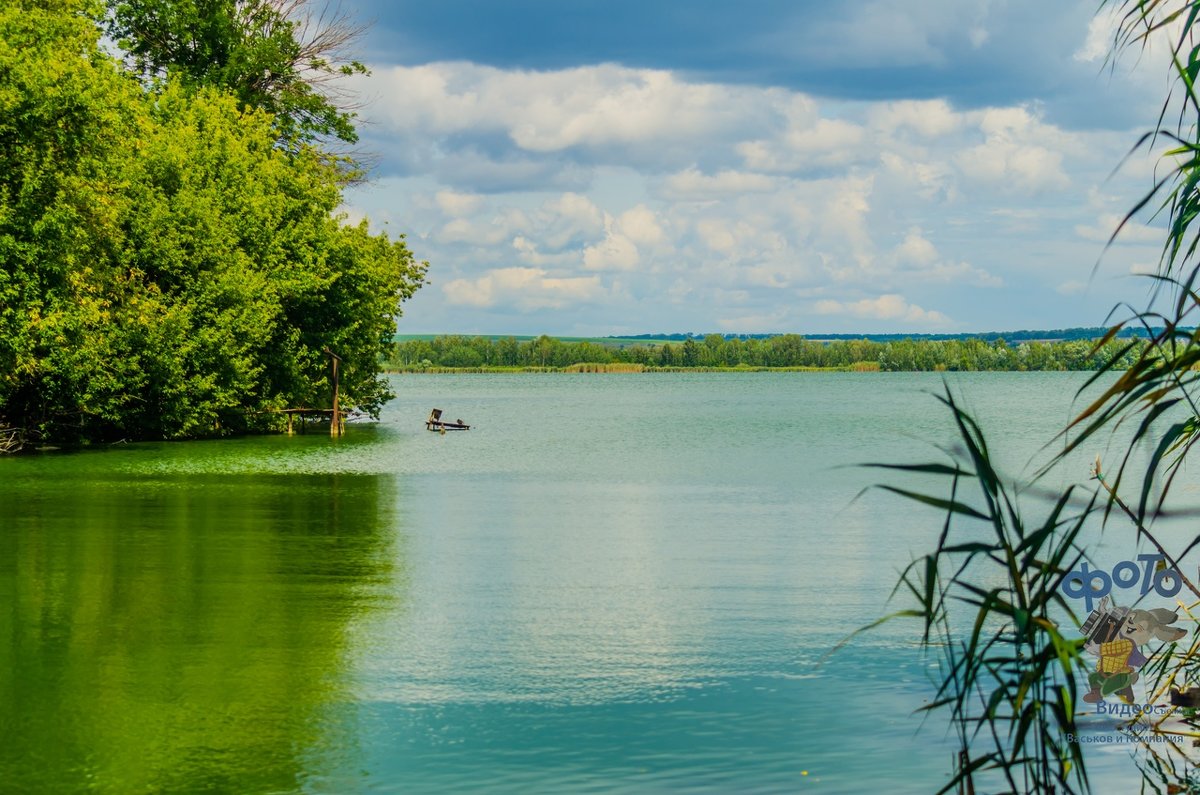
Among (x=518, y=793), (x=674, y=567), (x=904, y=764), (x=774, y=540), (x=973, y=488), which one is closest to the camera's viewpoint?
(x=518, y=793)

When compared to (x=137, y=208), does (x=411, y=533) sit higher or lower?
lower

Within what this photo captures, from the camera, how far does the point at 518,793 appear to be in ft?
25.2

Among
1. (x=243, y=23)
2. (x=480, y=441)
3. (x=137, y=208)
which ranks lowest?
(x=480, y=441)

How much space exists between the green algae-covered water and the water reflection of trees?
0.04 metres

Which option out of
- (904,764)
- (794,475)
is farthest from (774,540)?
(794,475)

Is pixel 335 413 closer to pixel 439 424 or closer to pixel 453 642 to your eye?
pixel 439 424

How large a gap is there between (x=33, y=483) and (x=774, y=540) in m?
15.8

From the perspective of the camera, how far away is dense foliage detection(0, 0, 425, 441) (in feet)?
103

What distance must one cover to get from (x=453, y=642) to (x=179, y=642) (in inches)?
92.4

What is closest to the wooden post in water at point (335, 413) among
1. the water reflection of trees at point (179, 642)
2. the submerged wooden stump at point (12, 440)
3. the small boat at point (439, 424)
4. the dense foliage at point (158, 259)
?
the dense foliage at point (158, 259)

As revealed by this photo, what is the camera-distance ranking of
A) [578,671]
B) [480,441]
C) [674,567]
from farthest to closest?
[480,441] → [674,567] → [578,671]

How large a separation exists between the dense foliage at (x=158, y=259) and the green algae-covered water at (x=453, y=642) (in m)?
7.49

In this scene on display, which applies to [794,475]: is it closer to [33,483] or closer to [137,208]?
[33,483]

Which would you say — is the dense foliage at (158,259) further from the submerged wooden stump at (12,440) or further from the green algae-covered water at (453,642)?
the green algae-covered water at (453,642)
